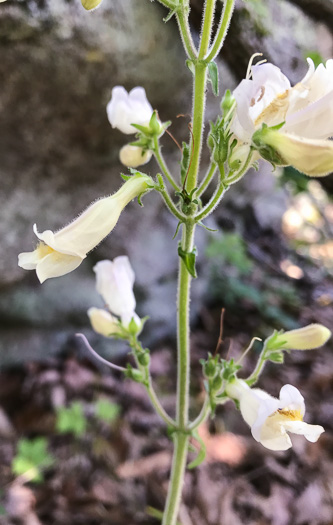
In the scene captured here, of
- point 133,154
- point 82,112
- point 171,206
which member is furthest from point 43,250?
point 82,112

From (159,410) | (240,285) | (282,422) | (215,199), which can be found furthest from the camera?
(240,285)

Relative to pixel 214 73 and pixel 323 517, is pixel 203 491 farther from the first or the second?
pixel 214 73

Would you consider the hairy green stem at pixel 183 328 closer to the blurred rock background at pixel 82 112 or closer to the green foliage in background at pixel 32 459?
the green foliage in background at pixel 32 459

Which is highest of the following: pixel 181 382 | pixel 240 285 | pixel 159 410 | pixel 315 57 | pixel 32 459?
pixel 315 57

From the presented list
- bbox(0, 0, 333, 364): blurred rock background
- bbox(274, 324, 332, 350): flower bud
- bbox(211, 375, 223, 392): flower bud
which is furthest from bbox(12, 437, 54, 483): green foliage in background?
bbox(274, 324, 332, 350): flower bud

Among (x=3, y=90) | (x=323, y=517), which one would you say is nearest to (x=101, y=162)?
(x=3, y=90)

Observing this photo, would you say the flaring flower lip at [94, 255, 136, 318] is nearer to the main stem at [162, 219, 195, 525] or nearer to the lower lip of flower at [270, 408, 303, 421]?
the main stem at [162, 219, 195, 525]

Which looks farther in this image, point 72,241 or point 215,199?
point 215,199

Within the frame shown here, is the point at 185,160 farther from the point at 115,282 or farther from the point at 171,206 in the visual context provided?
the point at 115,282

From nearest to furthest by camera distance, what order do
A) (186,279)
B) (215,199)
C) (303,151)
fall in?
(303,151), (215,199), (186,279)
